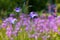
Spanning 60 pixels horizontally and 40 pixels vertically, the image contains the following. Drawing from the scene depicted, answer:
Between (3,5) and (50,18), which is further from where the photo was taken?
(3,5)

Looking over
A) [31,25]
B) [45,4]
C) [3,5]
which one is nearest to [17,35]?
[31,25]

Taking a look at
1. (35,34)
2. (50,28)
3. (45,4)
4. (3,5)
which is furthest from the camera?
(45,4)

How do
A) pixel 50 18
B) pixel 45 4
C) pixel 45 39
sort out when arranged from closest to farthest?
pixel 45 39 < pixel 50 18 < pixel 45 4

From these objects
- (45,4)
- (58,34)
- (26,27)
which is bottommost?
(45,4)

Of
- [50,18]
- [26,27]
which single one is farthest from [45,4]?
[26,27]

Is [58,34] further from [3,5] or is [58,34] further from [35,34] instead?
[3,5]

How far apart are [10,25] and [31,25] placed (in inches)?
12.2

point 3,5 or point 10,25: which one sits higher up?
point 10,25

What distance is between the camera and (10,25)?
3.60m

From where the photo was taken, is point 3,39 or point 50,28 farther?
point 50,28

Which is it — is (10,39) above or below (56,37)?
above

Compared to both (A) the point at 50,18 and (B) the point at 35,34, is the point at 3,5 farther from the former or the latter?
(B) the point at 35,34

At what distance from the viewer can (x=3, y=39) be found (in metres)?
3.26

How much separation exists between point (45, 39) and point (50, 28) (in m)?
0.72
